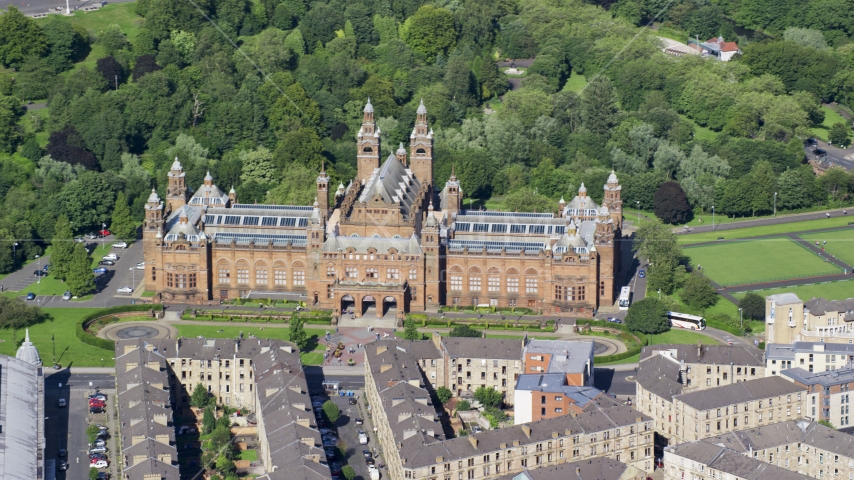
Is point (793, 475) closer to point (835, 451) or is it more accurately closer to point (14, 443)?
point (835, 451)

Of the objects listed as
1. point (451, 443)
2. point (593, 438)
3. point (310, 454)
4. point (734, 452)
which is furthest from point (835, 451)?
point (310, 454)

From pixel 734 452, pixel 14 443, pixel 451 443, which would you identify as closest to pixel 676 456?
pixel 734 452

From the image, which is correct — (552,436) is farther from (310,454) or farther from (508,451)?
(310,454)

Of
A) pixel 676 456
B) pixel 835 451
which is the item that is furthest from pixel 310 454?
Answer: pixel 835 451

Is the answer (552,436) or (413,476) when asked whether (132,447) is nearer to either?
(413,476)

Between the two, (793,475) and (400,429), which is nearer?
(793,475)

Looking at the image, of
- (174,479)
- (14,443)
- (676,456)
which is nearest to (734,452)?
(676,456)

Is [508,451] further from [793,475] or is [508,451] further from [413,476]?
[793,475]

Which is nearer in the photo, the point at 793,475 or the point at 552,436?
the point at 793,475
